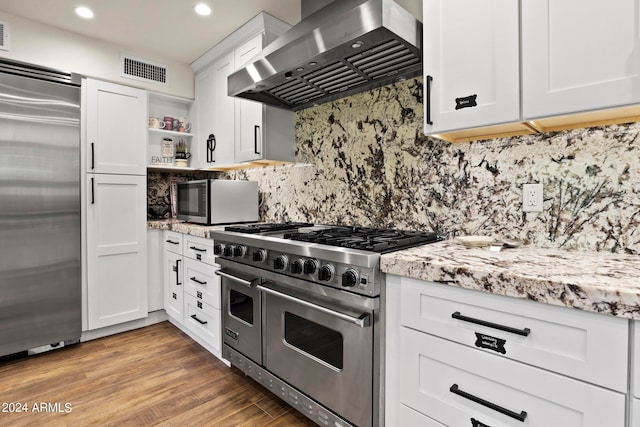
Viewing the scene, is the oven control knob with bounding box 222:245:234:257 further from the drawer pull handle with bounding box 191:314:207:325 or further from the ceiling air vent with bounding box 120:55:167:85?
the ceiling air vent with bounding box 120:55:167:85

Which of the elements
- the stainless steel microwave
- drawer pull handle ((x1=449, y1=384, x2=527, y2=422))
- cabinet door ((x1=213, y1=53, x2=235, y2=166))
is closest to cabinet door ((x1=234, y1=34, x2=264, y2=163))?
cabinet door ((x1=213, y1=53, x2=235, y2=166))

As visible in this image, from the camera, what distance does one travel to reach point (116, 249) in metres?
2.80

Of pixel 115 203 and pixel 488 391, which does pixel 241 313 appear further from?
pixel 115 203

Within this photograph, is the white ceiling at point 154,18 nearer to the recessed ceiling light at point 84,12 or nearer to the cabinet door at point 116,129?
the recessed ceiling light at point 84,12

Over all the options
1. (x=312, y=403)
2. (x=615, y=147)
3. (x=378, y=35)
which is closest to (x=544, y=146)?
(x=615, y=147)

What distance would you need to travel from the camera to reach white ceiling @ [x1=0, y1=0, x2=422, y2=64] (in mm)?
2211

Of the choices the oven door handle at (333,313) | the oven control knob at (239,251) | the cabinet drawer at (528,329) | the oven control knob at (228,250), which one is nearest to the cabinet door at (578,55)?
the cabinet drawer at (528,329)

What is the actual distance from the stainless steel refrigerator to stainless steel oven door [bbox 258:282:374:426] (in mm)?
1803

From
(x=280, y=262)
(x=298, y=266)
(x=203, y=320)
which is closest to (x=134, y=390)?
(x=203, y=320)

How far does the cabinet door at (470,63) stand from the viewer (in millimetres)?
1243

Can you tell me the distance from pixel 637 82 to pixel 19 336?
11.9 ft

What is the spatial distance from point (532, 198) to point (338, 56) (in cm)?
112

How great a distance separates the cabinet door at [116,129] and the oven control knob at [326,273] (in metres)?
2.26

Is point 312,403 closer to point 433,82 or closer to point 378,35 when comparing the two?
point 433,82
